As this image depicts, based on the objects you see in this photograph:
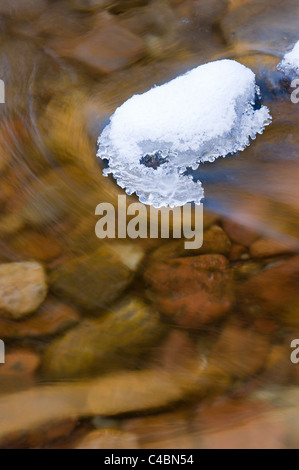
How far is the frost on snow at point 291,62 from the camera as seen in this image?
1.41 meters

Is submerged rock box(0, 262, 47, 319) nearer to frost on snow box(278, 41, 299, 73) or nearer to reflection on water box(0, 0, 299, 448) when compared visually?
reflection on water box(0, 0, 299, 448)

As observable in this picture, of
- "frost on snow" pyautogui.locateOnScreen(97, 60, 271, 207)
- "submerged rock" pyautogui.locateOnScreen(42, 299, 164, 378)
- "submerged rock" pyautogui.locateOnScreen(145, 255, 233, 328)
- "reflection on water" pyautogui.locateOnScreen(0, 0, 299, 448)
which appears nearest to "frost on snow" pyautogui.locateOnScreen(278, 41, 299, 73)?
"reflection on water" pyautogui.locateOnScreen(0, 0, 299, 448)

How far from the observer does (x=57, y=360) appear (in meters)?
1.00

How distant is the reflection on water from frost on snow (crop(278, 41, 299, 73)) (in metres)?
0.04

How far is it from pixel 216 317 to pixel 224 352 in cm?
8

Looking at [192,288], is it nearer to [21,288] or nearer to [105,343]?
[105,343]

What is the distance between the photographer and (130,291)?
1094 millimetres

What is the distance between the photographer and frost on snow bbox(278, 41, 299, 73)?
1407 millimetres

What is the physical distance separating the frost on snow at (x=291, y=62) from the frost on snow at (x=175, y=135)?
0.22 meters

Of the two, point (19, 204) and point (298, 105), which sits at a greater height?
point (298, 105)

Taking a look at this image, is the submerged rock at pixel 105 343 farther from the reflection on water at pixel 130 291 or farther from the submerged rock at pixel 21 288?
the submerged rock at pixel 21 288
